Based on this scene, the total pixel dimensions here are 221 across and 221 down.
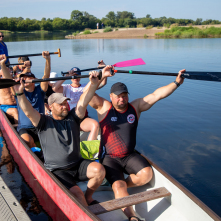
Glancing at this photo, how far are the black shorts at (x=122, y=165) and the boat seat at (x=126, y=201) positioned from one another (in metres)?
0.39

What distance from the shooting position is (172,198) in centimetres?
352

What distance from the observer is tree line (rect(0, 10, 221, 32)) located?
70.6 m

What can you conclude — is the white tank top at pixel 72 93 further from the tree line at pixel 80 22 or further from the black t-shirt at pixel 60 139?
the tree line at pixel 80 22

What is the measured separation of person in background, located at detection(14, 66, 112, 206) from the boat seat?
0.30 m

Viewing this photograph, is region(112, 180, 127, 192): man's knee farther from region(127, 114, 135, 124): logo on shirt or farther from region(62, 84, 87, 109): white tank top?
region(62, 84, 87, 109): white tank top

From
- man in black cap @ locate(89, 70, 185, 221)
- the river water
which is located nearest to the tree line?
the river water

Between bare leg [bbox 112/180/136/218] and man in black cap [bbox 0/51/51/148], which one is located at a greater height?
man in black cap [bbox 0/51/51/148]

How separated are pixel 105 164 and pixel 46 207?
135cm

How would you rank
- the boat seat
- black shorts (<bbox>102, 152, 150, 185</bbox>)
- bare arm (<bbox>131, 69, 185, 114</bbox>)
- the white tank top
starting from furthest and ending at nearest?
the white tank top < bare arm (<bbox>131, 69, 185, 114</bbox>) < black shorts (<bbox>102, 152, 150, 185</bbox>) < the boat seat

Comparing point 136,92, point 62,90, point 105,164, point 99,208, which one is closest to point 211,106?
point 136,92

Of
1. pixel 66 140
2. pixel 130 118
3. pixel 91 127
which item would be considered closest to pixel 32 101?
pixel 91 127

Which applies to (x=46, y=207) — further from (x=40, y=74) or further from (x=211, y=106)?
(x=40, y=74)

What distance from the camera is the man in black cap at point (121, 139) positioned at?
369cm

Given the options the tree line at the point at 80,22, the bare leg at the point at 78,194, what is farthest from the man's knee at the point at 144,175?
the tree line at the point at 80,22
